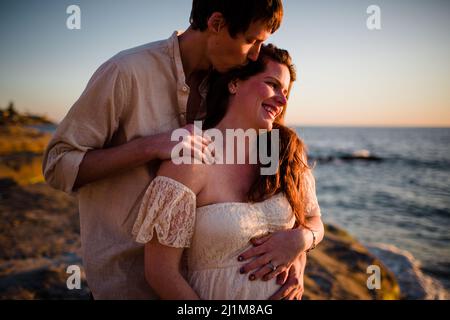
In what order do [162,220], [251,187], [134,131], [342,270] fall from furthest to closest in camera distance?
[342,270] < [251,187] < [134,131] < [162,220]

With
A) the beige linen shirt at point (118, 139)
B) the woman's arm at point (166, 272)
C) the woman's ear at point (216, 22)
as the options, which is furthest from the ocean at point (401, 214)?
the woman's ear at point (216, 22)

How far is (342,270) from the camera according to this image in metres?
4.59

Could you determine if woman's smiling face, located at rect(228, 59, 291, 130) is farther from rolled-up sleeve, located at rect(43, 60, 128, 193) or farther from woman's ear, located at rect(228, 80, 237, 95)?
rolled-up sleeve, located at rect(43, 60, 128, 193)

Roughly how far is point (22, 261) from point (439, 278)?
676 centimetres

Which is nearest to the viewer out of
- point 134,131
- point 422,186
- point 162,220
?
point 162,220

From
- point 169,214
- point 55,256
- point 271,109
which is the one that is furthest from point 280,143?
point 55,256

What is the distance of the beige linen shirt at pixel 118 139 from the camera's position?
5.90 feet

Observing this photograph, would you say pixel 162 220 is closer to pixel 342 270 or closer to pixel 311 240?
pixel 311 240

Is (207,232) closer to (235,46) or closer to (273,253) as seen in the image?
(273,253)

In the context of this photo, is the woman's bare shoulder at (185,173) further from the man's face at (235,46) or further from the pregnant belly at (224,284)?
the man's face at (235,46)

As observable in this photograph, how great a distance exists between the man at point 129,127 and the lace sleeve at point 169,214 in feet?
0.50

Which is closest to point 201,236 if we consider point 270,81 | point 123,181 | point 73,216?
point 123,181

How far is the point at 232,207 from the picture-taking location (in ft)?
6.16

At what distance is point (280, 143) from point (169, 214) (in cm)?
95
